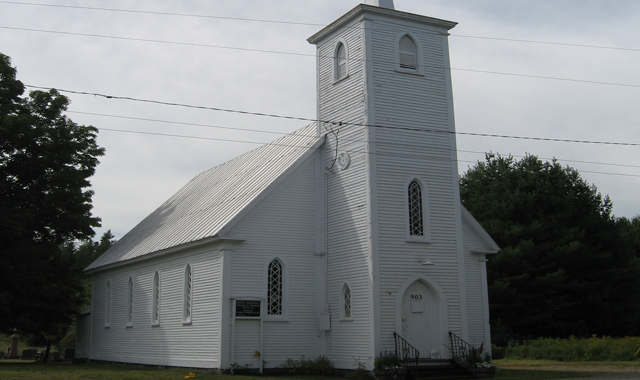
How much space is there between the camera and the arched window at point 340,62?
24.5 m

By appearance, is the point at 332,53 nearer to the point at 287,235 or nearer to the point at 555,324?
the point at 287,235

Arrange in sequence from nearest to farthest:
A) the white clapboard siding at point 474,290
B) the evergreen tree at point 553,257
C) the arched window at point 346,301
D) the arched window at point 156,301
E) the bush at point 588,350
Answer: the arched window at point 346,301, the white clapboard siding at point 474,290, the arched window at point 156,301, the bush at point 588,350, the evergreen tree at point 553,257

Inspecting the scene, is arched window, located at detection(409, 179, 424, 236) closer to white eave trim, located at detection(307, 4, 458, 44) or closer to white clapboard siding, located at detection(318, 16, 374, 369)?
white clapboard siding, located at detection(318, 16, 374, 369)

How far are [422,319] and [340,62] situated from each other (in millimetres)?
9433

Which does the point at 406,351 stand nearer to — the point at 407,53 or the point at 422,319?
the point at 422,319

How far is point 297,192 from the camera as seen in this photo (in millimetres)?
24031

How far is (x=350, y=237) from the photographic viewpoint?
22.8m

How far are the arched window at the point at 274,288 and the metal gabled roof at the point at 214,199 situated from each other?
2.25 metres

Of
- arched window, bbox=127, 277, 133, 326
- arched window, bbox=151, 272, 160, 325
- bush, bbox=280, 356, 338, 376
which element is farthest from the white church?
arched window, bbox=127, 277, 133, 326

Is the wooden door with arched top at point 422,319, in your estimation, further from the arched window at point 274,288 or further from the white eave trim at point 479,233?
the white eave trim at point 479,233

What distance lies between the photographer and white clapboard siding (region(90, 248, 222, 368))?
22.8m

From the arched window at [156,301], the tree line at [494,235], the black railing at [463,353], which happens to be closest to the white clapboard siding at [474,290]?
the black railing at [463,353]

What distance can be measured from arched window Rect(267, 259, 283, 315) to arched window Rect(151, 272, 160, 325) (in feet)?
20.1

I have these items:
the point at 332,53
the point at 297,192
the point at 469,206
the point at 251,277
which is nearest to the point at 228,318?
the point at 251,277
